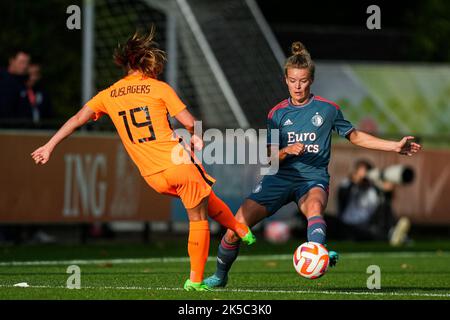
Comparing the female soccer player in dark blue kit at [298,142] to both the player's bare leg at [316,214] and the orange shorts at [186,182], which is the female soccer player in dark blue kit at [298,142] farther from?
the orange shorts at [186,182]

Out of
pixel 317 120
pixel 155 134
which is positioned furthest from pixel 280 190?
pixel 155 134

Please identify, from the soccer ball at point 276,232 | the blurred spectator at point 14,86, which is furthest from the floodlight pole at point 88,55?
the soccer ball at point 276,232

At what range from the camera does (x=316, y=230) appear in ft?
35.2

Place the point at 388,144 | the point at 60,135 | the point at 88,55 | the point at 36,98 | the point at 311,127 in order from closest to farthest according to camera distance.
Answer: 1. the point at 60,135
2. the point at 388,144
3. the point at 311,127
4. the point at 36,98
5. the point at 88,55

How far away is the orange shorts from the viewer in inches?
408

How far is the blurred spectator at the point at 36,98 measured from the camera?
63.6 ft

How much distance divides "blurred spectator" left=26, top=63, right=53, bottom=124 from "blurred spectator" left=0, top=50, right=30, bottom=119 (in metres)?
0.20

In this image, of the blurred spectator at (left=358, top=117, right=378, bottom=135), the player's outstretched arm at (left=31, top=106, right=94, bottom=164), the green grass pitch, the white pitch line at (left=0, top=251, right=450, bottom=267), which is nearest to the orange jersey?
the player's outstretched arm at (left=31, top=106, right=94, bottom=164)

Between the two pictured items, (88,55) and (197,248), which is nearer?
(197,248)

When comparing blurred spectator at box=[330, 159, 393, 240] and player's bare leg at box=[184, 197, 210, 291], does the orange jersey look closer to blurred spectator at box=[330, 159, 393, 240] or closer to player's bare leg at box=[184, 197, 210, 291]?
player's bare leg at box=[184, 197, 210, 291]

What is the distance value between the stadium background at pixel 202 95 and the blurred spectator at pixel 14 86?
693 millimetres

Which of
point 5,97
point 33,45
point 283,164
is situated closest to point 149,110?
point 283,164

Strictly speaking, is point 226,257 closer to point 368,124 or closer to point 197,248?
point 197,248

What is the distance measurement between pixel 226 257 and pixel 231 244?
12cm
